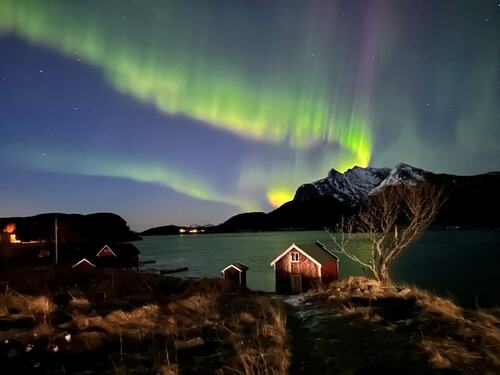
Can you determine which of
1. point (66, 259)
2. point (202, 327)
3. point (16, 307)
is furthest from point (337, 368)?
point (66, 259)

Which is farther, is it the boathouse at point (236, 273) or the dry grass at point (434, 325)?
the boathouse at point (236, 273)

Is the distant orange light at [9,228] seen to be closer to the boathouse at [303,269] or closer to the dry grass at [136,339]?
the boathouse at [303,269]

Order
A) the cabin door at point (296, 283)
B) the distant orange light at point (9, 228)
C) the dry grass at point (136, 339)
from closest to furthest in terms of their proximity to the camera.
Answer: the dry grass at point (136, 339) < the cabin door at point (296, 283) < the distant orange light at point (9, 228)

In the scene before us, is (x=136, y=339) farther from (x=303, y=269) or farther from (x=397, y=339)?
(x=303, y=269)

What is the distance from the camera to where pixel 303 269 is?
4316cm

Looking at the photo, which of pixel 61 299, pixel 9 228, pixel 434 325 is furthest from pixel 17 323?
pixel 9 228

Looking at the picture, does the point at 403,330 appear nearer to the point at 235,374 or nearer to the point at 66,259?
the point at 235,374

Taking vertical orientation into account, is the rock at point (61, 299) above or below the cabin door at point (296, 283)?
above

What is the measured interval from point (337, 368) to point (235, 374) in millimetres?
2963

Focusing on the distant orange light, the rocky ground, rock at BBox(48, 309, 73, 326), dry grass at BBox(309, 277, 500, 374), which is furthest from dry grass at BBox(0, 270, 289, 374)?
the distant orange light

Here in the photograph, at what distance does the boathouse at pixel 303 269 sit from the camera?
4231cm

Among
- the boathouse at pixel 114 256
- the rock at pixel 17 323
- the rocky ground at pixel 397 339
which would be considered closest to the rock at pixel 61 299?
the rock at pixel 17 323

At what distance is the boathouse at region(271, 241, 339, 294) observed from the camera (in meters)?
42.3

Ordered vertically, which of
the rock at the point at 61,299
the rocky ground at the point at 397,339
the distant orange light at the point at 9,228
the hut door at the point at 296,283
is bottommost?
the hut door at the point at 296,283
